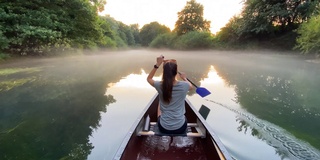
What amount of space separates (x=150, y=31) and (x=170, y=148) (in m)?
81.5

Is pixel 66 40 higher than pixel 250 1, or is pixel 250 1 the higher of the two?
pixel 250 1

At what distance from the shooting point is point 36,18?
17047 mm

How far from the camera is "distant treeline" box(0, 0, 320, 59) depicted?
1620 cm

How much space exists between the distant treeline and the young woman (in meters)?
14.3

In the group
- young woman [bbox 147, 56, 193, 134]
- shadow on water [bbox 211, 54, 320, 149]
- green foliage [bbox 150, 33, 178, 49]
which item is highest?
young woman [bbox 147, 56, 193, 134]

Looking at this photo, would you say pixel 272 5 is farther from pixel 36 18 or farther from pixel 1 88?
pixel 1 88

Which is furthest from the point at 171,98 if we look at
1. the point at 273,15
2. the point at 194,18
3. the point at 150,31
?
the point at 150,31

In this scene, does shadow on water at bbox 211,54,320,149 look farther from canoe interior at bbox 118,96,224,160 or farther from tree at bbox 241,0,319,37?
tree at bbox 241,0,319,37

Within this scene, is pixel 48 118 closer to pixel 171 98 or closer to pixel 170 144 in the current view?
pixel 170 144

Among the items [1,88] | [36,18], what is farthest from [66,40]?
[1,88]

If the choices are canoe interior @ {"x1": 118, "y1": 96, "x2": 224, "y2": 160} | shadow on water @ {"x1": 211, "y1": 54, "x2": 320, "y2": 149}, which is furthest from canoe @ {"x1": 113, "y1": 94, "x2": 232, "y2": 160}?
shadow on water @ {"x1": 211, "y1": 54, "x2": 320, "y2": 149}

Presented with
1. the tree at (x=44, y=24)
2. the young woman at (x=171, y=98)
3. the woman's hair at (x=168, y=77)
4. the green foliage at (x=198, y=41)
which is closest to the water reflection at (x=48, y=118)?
the young woman at (x=171, y=98)

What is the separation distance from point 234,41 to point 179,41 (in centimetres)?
1520

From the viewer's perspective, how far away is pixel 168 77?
3.01m
